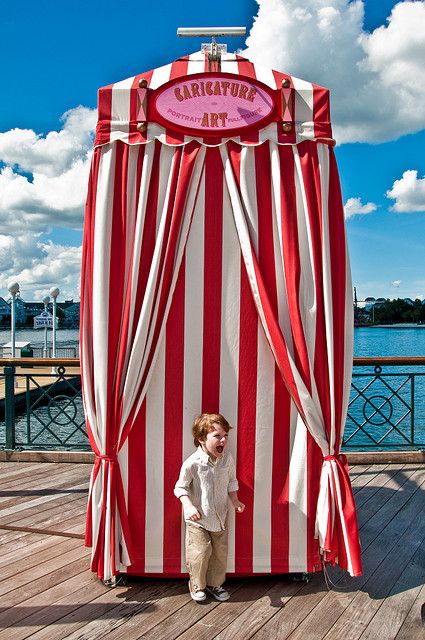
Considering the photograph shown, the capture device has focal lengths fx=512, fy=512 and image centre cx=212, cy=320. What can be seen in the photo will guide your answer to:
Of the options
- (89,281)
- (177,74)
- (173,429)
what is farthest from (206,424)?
(177,74)

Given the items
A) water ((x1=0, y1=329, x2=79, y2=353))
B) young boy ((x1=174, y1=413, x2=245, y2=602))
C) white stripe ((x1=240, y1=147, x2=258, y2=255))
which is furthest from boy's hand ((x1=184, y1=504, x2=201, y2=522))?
water ((x1=0, y1=329, x2=79, y2=353))

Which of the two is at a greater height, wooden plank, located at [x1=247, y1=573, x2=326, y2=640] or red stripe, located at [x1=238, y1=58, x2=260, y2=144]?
red stripe, located at [x1=238, y1=58, x2=260, y2=144]

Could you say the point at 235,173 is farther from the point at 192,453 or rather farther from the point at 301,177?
the point at 192,453

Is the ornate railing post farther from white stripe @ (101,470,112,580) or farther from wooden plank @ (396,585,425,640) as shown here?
wooden plank @ (396,585,425,640)

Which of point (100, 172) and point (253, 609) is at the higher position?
point (100, 172)

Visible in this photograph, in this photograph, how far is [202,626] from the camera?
2.19 metres

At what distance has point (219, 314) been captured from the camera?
2.55 metres

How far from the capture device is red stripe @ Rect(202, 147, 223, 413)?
2.54 meters

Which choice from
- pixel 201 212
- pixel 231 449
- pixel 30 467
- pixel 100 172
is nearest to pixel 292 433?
pixel 231 449

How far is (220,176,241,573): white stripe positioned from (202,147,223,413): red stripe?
21 millimetres

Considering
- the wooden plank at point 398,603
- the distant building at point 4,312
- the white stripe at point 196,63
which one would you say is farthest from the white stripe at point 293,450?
the distant building at point 4,312

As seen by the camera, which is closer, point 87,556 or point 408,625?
point 408,625

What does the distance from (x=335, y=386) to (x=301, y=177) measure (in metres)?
1.04

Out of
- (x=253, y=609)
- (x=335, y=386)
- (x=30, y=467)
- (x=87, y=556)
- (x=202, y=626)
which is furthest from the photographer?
(x=30, y=467)
